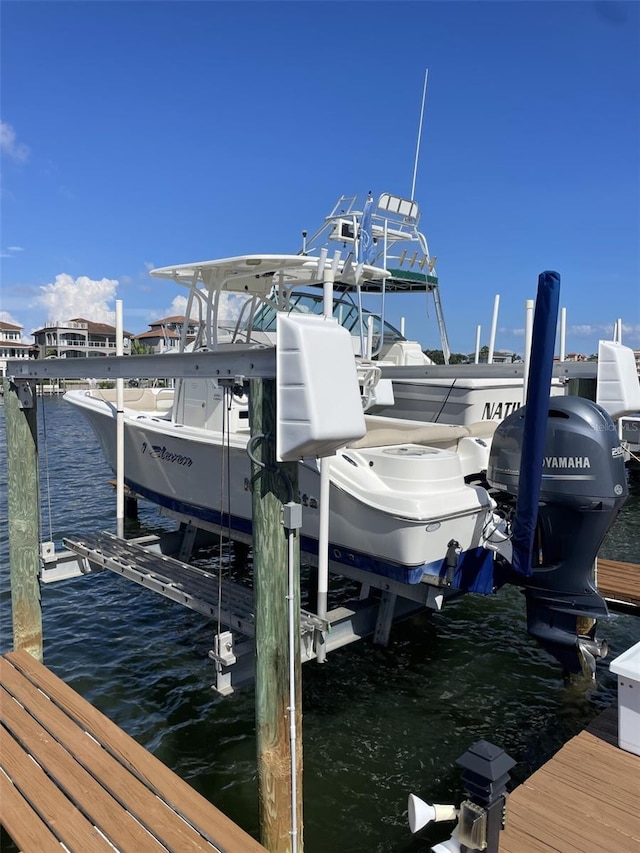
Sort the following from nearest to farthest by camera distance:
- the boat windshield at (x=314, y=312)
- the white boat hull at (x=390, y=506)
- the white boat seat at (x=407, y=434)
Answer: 1. the white boat hull at (x=390, y=506)
2. the white boat seat at (x=407, y=434)
3. the boat windshield at (x=314, y=312)

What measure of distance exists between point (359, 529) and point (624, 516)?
35.8 ft

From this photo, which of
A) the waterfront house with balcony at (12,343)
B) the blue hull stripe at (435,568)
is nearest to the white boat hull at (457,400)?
the blue hull stripe at (435,568)

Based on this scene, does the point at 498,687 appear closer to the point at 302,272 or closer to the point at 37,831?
the point at 37,831

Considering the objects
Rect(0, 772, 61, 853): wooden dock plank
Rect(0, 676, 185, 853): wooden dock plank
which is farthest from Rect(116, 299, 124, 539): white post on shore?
Rect(0, 772, 61, 853): wooden dock plank

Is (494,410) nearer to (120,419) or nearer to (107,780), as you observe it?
(120,419)

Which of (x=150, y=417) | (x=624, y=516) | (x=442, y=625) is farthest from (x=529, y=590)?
(x=624, y=516)

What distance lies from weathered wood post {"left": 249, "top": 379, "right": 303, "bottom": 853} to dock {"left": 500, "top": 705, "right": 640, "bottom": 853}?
3.90 feet

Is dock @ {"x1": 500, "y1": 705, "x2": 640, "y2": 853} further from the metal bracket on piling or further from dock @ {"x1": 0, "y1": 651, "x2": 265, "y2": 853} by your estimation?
the metal bracket on piling

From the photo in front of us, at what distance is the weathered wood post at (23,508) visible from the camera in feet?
18.3

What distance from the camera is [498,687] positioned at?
6301 mm

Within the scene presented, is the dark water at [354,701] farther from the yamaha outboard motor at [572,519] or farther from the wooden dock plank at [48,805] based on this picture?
the wooden dock plank at [48,805]

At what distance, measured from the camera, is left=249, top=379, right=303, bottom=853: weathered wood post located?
3.45m

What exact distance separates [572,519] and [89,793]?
3.89m

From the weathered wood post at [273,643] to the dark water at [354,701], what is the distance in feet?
3.14
